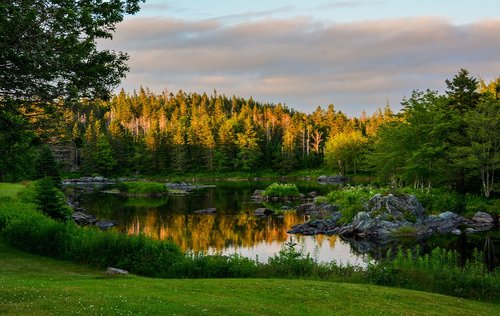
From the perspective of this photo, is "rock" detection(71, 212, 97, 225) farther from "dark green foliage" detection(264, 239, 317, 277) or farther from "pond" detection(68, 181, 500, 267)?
"dark green foliage" detection(264, 239, 317, 277)

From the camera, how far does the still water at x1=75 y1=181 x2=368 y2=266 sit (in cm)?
3444

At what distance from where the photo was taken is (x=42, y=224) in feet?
82.2

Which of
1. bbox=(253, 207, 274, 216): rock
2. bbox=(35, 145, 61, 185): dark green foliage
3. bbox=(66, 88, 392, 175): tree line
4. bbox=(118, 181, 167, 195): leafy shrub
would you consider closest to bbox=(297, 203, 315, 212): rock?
bbox=(253, 207, 274, 216): rock

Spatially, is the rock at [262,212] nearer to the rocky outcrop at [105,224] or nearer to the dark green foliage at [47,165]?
the rocky outcrop at [105,224]

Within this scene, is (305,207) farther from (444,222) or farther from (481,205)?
(481,205)

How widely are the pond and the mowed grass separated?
737cm

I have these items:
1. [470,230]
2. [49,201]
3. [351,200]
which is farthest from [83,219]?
[470,230]

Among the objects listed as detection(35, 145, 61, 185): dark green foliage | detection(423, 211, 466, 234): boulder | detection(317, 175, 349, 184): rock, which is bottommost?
detection(423, 211, 466, 234): boulder

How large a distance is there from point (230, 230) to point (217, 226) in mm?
2489

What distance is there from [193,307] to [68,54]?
7.86 metres

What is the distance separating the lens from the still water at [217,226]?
34.4m

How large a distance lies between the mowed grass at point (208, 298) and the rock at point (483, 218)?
3113 cm

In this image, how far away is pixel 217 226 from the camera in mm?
44875

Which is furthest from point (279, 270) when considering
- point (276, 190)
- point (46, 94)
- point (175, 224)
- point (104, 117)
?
point (104, 117)
